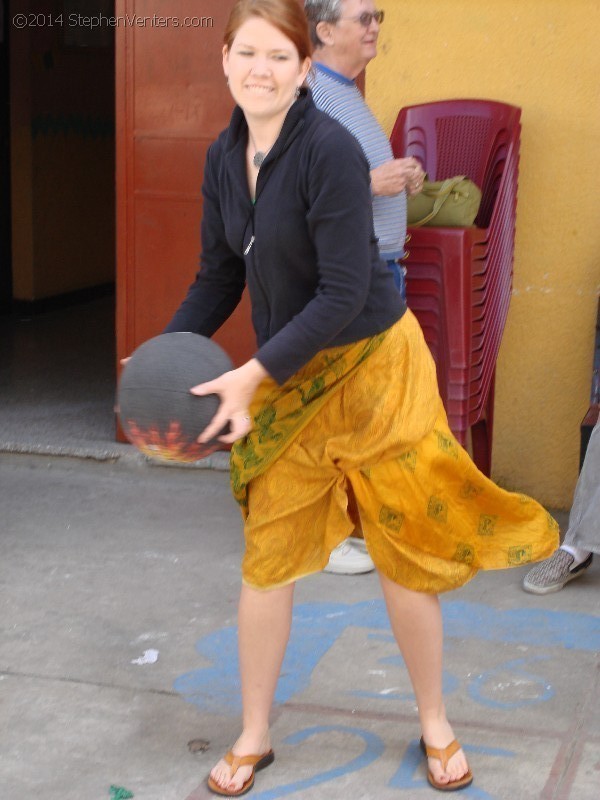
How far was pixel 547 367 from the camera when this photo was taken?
4855mm

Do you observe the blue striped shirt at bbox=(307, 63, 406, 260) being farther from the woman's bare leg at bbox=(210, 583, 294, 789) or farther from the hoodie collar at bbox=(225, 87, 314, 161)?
the woman's bare leg at bbox=(210, 583, 294, 789)

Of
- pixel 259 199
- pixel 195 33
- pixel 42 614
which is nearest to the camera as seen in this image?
pixel 259 199

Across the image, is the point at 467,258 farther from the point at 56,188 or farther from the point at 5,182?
the point at 56,188

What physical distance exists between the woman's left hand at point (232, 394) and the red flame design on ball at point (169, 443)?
0.09ft

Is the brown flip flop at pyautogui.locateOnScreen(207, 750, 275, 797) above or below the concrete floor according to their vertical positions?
above

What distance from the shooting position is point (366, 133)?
3.91 metres

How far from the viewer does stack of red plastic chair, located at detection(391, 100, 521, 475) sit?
166 inches

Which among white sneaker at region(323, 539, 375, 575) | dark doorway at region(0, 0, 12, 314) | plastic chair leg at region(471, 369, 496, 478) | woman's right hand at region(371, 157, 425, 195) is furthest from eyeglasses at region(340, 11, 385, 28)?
dark doorway at region(0, 0, 12, 314)

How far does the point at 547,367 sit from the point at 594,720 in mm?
1963

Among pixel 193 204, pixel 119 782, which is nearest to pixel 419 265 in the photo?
pixel 193 204

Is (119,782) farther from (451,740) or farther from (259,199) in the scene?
(259,199)

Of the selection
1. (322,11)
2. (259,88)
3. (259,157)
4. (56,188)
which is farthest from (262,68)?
(56,188)

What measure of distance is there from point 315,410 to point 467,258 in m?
1.62

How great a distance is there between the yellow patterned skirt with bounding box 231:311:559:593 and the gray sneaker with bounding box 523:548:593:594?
1.26 meters
